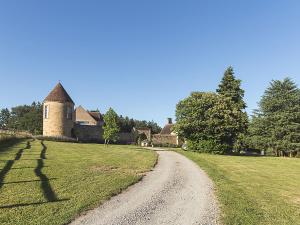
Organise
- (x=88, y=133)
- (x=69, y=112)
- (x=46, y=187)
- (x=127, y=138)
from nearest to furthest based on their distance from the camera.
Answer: (x=46, y=187), (x=69, y=112), (x=88, y=133), (x=127, y=138)

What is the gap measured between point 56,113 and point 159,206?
44789mm

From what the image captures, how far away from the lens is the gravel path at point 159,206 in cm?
846

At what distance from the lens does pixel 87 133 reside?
6175 cm

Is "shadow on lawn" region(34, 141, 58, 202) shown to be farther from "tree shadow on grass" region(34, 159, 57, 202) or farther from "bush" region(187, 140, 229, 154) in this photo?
"bush" region(187, 140, 229, 154)

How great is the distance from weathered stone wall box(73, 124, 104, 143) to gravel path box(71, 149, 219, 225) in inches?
1848

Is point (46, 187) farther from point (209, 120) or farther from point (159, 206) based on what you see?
point (209, 120)

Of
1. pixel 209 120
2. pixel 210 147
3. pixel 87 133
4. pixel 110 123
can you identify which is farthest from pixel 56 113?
pixel 210 147

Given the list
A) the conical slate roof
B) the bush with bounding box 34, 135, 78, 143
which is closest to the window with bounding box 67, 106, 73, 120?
the conical slate roof

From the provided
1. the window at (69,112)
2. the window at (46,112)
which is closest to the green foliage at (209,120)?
the window at (69,112)

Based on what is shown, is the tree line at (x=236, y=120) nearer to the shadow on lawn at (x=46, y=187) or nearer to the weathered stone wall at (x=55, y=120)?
the weathered stone wall at (x=55, y=120)

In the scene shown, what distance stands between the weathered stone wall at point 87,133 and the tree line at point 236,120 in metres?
24.5

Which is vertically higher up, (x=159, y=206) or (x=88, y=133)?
(x=88, y=133)

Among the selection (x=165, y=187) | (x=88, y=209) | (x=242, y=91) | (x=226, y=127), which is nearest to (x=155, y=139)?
(x=242, y=91)

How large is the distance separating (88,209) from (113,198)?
1.74 meters
